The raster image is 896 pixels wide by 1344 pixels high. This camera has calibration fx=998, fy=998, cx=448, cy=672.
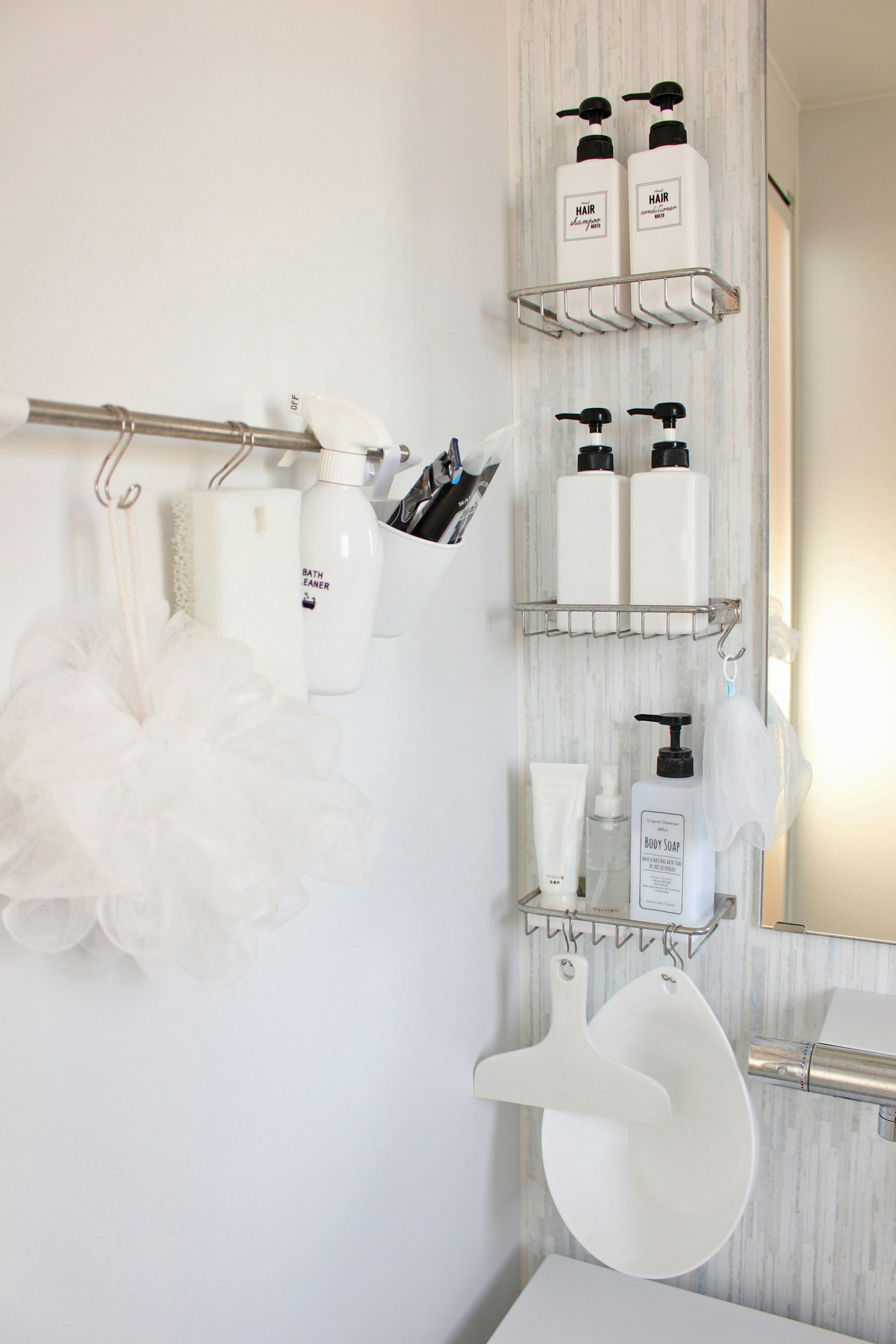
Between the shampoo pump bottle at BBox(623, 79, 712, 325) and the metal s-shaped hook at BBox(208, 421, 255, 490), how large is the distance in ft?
1.73

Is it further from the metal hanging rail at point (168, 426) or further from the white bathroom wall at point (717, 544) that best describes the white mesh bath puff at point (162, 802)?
the white bathroom wall at point (717, 544)

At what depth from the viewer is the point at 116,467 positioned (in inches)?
26.1

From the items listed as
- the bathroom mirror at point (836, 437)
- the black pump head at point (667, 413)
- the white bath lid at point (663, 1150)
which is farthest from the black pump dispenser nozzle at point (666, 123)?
the white bath lid at point (663, 1150)

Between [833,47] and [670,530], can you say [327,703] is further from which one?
[833,47]

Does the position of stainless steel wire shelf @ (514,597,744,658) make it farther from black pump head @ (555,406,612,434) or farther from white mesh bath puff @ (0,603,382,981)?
white mesh bath puff @ (0,603,382,981)

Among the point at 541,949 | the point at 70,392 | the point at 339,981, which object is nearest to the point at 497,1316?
the point at 541,949

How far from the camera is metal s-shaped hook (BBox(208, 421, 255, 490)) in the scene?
72cm

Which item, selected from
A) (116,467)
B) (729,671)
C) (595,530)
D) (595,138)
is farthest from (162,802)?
(595,138)

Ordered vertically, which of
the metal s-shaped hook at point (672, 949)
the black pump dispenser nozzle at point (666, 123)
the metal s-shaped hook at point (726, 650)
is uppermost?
the black pump dispenser nozzle at point (666, 123)

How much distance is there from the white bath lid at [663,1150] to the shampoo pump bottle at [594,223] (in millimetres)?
758

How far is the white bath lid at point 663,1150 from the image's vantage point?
1087 mm

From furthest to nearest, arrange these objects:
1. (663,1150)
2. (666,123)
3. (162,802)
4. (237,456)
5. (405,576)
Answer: (663,1150)
(666,123)
(405,576)
(237,456)
(162,802)

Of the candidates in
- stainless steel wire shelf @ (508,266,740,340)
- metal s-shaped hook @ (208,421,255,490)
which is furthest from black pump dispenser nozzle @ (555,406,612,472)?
metal s-shaped hook @ (208,421,255,490)

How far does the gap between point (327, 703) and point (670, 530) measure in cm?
41
